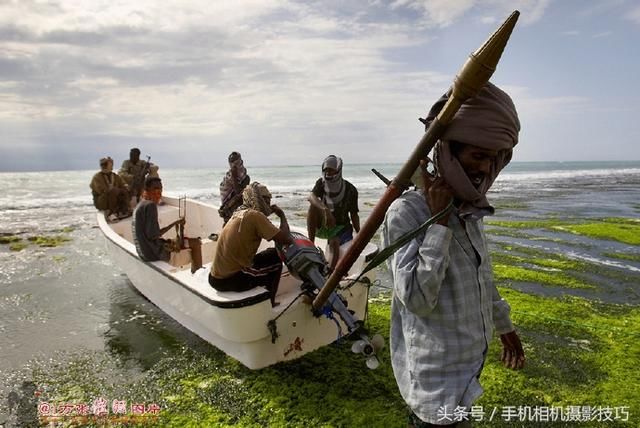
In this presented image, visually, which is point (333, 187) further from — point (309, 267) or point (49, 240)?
point (49, 240)

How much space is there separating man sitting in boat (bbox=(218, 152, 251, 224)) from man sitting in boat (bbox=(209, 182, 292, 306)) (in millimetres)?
2627

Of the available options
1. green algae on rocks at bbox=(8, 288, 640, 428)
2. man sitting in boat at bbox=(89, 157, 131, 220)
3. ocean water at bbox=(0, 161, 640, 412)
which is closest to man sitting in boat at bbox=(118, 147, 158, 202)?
man sitting in boat at bbox=(89, 157, 131, 220)

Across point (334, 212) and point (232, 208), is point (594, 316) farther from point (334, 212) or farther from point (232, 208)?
point (232, 208)

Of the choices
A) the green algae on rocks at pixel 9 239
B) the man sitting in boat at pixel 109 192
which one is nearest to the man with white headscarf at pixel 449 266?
the man sitting in boat at pixel 109 192

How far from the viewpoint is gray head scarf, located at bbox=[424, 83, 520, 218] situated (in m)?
1.62

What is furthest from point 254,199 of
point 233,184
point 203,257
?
point 203,257

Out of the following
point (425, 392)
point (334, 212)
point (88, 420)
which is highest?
point (334, 212)

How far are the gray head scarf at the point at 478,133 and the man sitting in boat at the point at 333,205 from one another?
3708mm

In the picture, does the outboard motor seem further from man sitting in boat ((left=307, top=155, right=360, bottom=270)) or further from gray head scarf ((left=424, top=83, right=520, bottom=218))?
gray head scarf ((left=424, top=83, right=520, bottom=218))

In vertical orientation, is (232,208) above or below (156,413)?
above

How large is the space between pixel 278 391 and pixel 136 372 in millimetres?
1910

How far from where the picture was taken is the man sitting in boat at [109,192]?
941cm

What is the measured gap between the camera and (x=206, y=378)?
478cm

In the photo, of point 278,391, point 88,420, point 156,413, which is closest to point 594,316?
point 278,391
